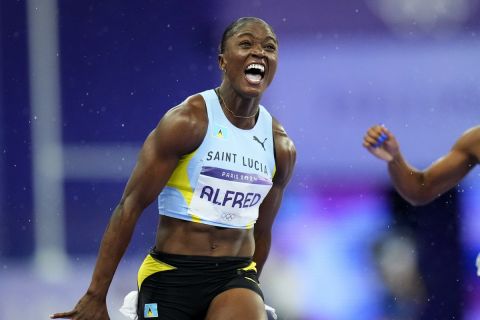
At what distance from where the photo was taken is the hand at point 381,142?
455 centimetres

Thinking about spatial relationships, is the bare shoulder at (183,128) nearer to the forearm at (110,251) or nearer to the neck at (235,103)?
the neck at (235,103)

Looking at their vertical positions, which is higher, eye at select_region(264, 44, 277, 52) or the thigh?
eye at select_region(264, 44, 277, 52)

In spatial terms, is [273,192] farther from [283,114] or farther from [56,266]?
[56,266]

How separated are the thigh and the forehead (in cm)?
114

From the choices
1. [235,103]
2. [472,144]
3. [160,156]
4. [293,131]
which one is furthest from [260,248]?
[293,131]

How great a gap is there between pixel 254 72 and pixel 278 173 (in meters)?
0.50

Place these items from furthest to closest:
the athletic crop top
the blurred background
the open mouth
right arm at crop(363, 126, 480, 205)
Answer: the blurred background, right arm at crop(363, 126, 480, 205), the open mouth, the athletic crop top

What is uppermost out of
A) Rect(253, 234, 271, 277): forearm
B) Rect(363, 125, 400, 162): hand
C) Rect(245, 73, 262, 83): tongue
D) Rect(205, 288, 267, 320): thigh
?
Rect(245, 73, 262, 83): tongue

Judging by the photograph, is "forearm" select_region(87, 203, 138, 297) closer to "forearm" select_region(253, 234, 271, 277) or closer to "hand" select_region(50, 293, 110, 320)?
"hand" select_region(50, 293, 110, 320)

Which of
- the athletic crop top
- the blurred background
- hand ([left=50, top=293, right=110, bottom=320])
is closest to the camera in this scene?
hand ([left=50, top=293, right=110, bottom=320])

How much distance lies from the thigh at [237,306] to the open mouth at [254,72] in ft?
3.07

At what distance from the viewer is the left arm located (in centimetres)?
468

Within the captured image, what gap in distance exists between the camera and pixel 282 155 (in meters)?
4.67

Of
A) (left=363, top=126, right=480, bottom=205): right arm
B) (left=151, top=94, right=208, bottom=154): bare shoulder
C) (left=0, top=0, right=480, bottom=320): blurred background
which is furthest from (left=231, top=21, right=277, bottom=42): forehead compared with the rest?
(left=0, top=0, right=480, bottom=320): blurred background
